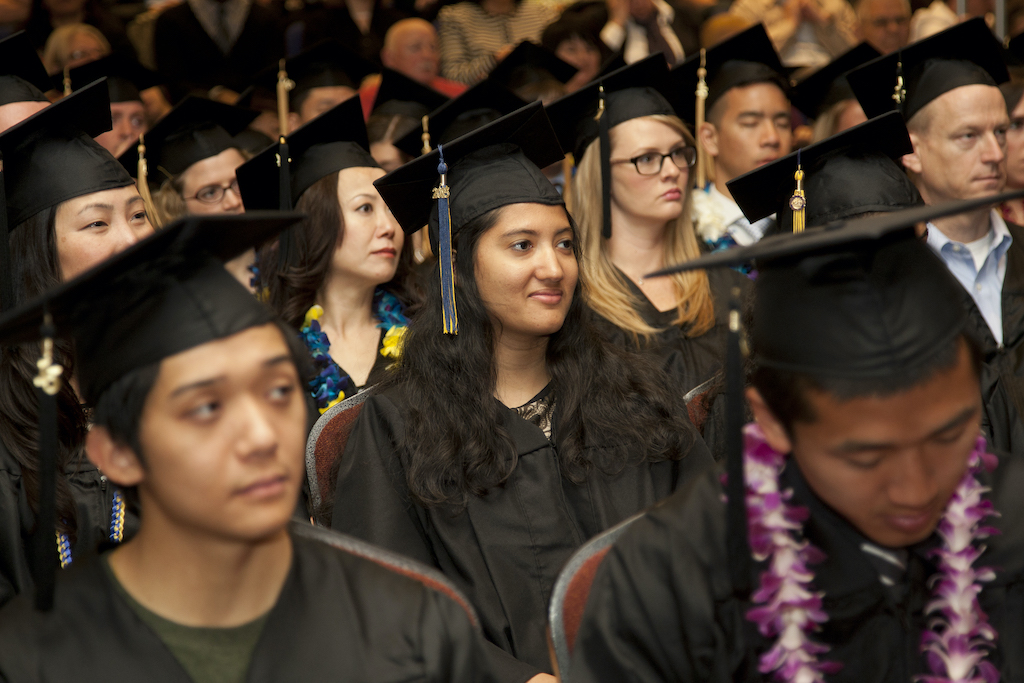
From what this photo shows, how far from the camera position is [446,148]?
2654 mm

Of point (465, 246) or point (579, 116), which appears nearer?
point (465, 246)

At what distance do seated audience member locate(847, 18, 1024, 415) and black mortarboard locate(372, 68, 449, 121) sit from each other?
2.13m

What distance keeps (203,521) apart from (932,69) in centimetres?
331

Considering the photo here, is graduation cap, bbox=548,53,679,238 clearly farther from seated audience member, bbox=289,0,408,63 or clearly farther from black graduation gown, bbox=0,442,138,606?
seated audience member, bbox=289,0,408,63

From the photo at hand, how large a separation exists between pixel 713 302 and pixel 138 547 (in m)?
2.51

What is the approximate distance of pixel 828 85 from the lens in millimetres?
4914

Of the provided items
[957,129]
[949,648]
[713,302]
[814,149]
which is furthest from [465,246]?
[957,129]

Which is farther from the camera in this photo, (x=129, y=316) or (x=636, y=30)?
(x=636, y=30)

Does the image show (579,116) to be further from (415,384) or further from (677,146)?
(415,384)

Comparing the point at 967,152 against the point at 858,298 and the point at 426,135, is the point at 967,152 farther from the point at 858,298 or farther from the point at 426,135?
the point at 858,298

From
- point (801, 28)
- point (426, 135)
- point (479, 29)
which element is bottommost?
point (426, 135)

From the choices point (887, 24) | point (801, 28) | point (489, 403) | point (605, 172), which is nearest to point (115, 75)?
point (605, 172)

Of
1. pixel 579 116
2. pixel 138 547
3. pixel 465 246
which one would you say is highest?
pixel 579 116

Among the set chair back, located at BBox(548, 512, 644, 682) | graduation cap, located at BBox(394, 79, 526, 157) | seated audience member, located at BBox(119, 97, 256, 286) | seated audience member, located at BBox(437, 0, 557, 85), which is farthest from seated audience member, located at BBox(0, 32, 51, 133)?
seated audience member, located at BBox(437, 0, 557, 85)
